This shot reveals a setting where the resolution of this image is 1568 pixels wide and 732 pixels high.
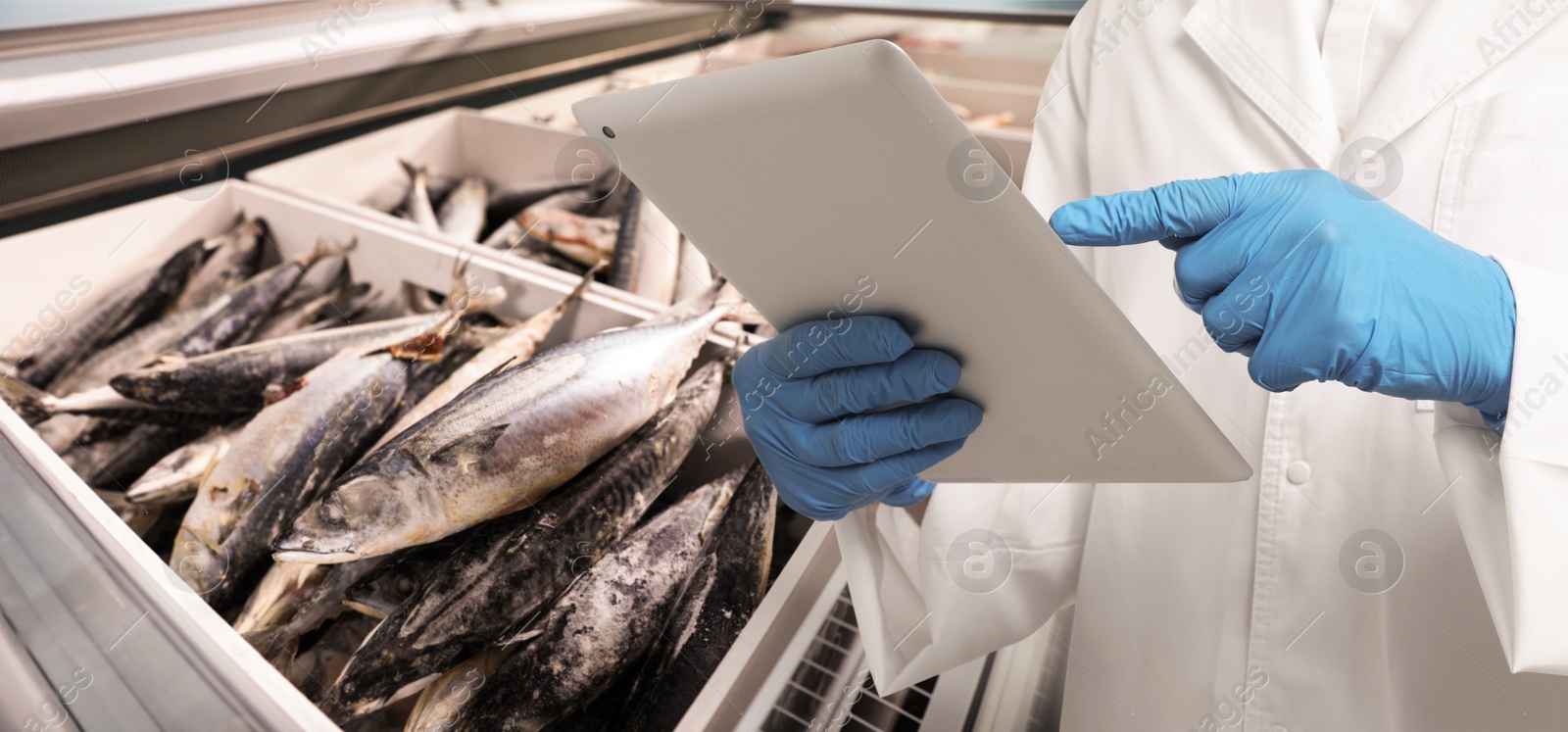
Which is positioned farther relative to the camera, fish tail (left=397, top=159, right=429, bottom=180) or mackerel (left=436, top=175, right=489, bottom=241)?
fish tail (left=397, top=159, right=429, bottom=180)

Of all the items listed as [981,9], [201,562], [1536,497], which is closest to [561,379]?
[201,562]

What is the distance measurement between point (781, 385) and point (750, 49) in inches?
106

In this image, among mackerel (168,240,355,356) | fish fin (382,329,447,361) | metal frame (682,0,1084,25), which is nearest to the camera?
fish fin (382,329,447,361)

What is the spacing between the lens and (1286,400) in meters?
0.85

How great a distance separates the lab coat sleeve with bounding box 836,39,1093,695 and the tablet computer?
0.83ft

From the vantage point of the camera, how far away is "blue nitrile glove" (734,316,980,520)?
743 millimetres

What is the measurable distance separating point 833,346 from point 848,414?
15 cm

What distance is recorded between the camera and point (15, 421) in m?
1.04

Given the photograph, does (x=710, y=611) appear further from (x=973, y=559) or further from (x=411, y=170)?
(x=411, y=170)

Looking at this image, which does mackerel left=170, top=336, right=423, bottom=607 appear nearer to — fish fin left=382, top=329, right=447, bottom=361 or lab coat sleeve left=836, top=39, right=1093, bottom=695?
fish fin left=382, top=329, right=447, bottom=361

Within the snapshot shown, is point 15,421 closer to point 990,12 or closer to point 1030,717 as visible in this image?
point 1030,717

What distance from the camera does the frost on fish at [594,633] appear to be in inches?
34.4

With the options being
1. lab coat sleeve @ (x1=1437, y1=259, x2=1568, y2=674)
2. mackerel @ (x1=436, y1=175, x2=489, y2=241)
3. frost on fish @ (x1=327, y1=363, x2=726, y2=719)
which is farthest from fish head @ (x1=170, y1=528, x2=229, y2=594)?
lab coat sleeve @ (x1=1437, y1=259, x2=1568, y2=674)

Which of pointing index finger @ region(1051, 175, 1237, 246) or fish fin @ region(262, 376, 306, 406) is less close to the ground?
pointing index finger @ region(1051, 175, 1237, 246)
